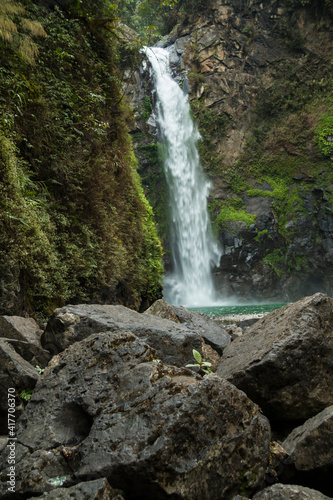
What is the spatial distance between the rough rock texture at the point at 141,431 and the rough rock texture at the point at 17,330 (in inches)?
31.7

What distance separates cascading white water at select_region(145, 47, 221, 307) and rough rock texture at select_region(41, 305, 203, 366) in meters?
14.1

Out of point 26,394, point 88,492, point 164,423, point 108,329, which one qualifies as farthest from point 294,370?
point 26,394

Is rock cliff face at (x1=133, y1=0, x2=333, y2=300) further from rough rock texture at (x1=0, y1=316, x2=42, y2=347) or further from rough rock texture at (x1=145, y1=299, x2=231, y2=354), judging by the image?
rough rock texture at (x1=0, y1=316, x2=42, y2=347)

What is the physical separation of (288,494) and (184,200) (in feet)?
59.3

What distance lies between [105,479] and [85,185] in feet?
14.9

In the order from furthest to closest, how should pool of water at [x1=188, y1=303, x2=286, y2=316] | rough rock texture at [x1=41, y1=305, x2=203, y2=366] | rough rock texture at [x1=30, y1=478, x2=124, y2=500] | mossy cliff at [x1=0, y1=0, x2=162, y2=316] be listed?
pool of water at [x1=188, y1=303, x2=286, y2=316] → mossy cliff at [x1=0, y1=0, x2=162, y2=316] → rough rock texture at [x1=41, y1=305, x2=203, y2=366] → rough rock texture at [x1=30, y1=478, x2=124, y2=500]

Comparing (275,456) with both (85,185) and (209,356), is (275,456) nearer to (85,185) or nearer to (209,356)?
(209,356)

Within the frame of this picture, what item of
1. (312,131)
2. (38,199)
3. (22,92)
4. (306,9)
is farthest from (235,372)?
(306,9)

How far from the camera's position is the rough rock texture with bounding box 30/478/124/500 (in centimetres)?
136

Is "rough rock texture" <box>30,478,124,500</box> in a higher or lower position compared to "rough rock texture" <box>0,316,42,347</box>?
lower

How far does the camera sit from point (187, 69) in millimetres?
20047

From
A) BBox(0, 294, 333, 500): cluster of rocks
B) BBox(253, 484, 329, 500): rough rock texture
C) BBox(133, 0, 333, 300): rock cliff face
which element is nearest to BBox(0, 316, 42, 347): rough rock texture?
BBox(0, 294, 333, 500): cluster of rocks

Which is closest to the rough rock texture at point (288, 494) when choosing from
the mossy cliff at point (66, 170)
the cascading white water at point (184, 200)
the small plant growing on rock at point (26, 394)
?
the small plant growing on rock at point (26, 394)

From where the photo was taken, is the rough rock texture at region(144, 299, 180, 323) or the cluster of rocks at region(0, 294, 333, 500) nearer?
the cluster of rocks at region(0, 294, 333, 500)
